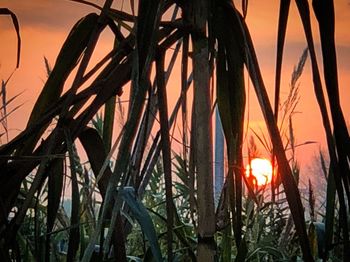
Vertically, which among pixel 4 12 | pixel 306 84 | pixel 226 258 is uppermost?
pixel 306 84

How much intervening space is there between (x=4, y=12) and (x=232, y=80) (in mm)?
206

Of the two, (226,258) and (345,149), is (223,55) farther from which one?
(226,258)

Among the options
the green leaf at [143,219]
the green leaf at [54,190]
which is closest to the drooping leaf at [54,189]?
the green leaf at [54,190]

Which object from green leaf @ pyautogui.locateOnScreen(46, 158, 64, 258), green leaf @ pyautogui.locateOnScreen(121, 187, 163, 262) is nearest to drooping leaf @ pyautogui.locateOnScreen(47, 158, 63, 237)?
green leaf @ pyautogui.locateOnScreen(46, 158, 64, 258)

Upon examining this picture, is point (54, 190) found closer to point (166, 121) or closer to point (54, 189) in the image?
point (54, 189)

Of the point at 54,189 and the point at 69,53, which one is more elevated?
the point at 69,53

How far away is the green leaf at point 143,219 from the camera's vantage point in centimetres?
48

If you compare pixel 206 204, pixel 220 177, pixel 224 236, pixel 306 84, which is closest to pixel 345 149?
pixel 206 204

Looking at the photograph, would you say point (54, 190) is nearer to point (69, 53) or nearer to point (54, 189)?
point (54, 189)

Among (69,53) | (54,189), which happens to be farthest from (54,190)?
(69,53)

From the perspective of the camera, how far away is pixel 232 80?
1.92 ft

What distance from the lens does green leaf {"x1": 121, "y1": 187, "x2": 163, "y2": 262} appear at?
1.58ft

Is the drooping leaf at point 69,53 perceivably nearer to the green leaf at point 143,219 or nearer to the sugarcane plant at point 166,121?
the sugarcane plant at point 166,121

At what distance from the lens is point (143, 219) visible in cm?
49
